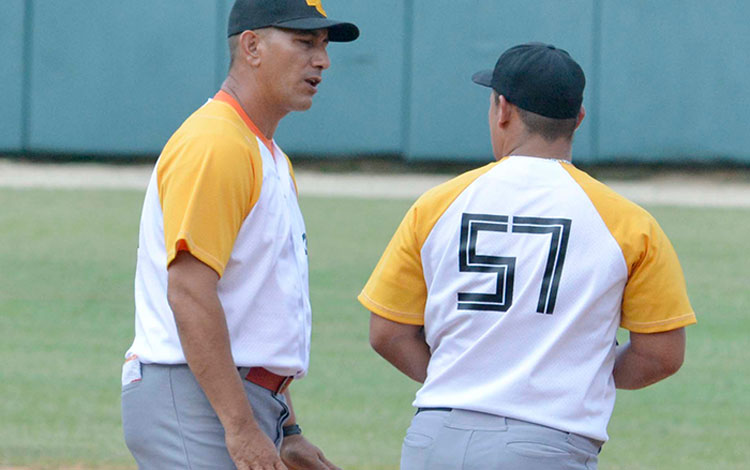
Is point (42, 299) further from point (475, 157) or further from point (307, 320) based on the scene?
point (475, 157)

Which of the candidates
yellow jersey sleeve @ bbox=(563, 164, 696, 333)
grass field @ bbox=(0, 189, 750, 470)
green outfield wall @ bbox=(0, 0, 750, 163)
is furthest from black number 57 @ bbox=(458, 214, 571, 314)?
green outfield wall @ bbox=(0, 0, 750, 163)

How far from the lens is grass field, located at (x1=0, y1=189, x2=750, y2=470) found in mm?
6535

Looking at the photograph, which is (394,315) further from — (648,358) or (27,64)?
(27,64)

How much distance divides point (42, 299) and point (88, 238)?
305 cm

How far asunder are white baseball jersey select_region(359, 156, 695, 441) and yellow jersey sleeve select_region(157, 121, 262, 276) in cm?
44

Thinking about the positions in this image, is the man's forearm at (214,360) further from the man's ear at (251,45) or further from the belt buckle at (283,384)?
the man's ear at (251,45)

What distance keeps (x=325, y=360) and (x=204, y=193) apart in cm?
617

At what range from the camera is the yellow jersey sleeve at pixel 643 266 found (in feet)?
8.49

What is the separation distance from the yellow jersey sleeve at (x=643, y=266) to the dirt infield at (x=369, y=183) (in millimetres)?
14658

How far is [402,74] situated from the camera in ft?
63.1

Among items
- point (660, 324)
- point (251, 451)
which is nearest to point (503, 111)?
point (660, 324)

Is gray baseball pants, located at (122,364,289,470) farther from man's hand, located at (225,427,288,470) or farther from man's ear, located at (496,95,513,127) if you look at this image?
man's ear, located at (496,95,513,127)

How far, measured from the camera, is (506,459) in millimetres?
2545

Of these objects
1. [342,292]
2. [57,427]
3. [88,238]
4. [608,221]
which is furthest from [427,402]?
[88,238]
